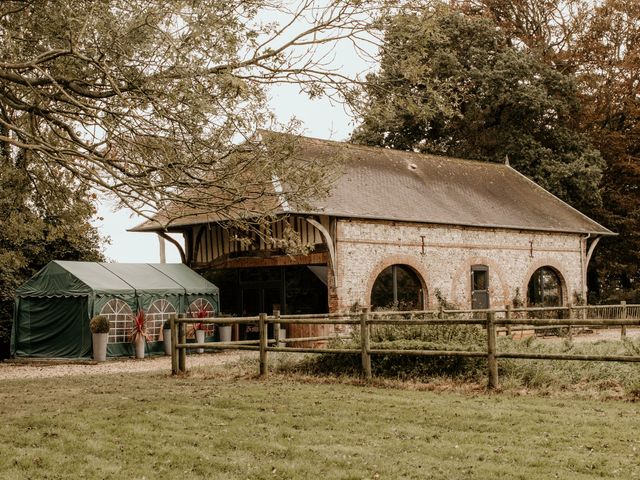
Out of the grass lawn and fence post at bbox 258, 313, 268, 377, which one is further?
fence post at bbox 258, 313, 268, 377

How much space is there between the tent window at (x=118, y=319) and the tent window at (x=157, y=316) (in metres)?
0.58

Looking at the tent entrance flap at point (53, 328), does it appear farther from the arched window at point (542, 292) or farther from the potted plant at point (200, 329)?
the arched window at point (542, 292)

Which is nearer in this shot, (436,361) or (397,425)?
(397,425)

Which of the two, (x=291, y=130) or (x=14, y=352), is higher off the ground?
(x=291, y=130)

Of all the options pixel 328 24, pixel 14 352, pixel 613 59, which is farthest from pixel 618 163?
pixel 328 24

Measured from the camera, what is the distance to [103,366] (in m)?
18.0

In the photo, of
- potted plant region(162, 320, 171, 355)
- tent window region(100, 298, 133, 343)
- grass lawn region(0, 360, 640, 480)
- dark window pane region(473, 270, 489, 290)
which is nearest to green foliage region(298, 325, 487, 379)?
grass lawn region(0, 360, 640, 480)

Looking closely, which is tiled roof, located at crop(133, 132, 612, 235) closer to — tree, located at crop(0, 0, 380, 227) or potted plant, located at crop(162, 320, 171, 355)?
potted plant, located at crop(162, 320, 171, 355)

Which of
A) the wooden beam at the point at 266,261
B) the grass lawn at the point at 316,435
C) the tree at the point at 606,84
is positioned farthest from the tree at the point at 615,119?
the grass lawn at the point at 316,435

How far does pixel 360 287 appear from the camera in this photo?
71.1 feet

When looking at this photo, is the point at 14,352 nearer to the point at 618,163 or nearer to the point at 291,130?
the point at 291,130

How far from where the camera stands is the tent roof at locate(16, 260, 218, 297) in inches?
778

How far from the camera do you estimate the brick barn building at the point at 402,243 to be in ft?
70.8

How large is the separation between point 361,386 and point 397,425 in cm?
314
